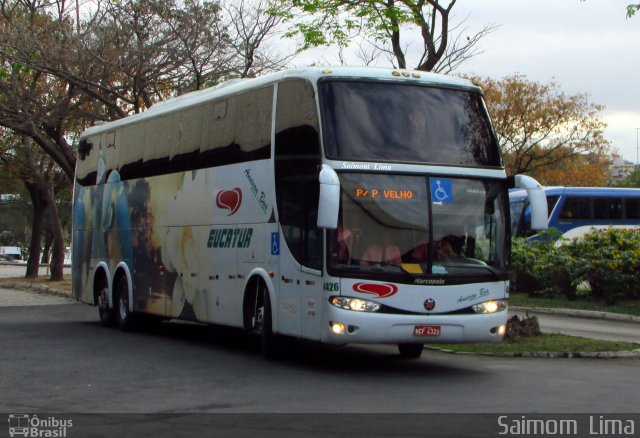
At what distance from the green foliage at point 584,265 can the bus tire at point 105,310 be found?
11.6 meters

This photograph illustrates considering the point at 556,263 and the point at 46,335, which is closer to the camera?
the point at 46,335

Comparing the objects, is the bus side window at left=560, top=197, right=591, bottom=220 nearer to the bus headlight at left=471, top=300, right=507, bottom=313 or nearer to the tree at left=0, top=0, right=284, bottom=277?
the tree at left=0, top=0, right=284, bottom=277

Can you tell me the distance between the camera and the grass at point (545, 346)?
15.8 metres

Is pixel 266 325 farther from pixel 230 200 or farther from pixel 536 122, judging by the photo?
pixel 536 122

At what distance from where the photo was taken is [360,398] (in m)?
11.1

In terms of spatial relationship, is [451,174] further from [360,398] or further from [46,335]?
[46,335]

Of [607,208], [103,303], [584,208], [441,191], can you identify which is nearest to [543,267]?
[103,303]

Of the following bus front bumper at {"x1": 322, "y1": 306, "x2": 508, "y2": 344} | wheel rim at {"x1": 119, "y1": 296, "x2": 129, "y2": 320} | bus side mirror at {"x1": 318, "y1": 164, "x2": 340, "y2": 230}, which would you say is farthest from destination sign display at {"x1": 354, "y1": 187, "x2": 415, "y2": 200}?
wheel rim at {"x1": 119, "y1": 296, "x2": 129, "y2": 320}

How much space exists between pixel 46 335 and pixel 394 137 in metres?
8.27

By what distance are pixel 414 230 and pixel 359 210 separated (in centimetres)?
72

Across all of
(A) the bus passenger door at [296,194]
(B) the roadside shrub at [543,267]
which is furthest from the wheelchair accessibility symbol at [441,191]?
(B) the roadside shrub at [543,267]

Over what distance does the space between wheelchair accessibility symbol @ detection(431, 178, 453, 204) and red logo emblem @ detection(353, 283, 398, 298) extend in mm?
1255

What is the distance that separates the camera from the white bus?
1305 centimetres
